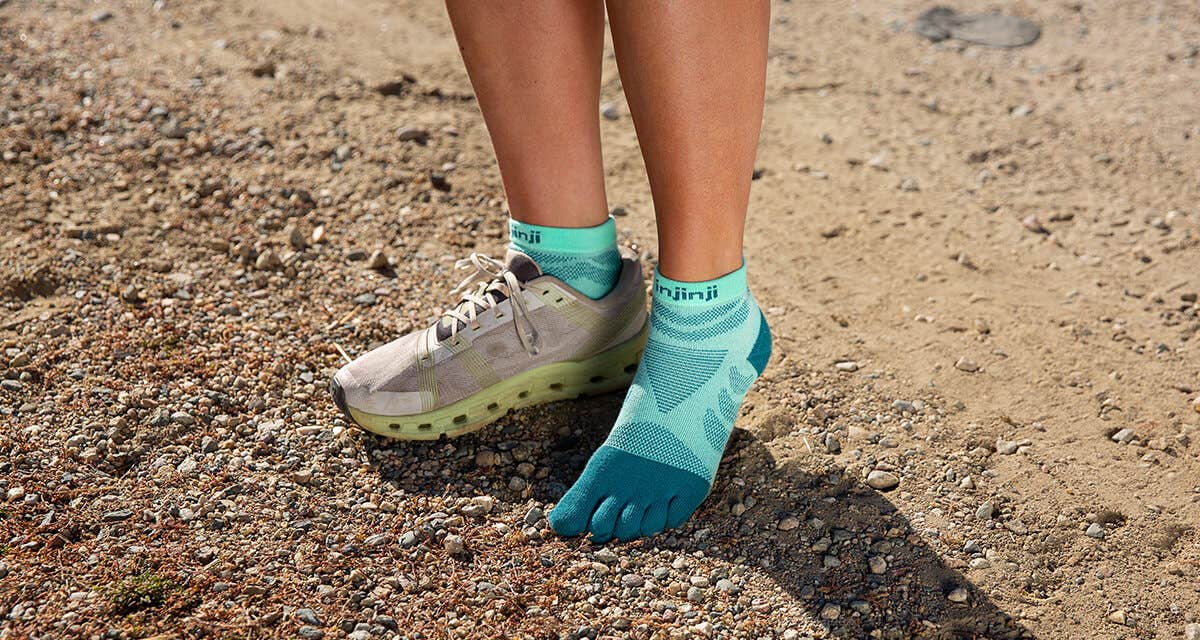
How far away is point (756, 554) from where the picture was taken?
1872 millimetres

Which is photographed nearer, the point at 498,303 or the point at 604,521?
the point at 604,521

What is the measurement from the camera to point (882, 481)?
2037 mm

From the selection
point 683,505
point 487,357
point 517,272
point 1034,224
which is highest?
point 517,272

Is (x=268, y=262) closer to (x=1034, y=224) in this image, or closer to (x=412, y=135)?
(x=412, y=135)

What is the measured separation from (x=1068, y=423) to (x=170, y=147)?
2.52 m

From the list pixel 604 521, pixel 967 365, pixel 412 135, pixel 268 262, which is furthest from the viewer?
pixel 412 135

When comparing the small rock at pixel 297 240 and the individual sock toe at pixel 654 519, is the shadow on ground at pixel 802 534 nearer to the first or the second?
the individual sock toe at pixel 654 519

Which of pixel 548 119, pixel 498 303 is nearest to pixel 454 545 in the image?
pixel 498 303

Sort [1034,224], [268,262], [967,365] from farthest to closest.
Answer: [1034,224], [268,262], [967,365]

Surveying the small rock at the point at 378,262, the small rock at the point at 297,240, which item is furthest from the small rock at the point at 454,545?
the small rock at the point at 297,240

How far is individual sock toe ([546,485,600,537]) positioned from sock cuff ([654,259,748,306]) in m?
0.38

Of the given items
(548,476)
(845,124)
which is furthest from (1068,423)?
(845,124)

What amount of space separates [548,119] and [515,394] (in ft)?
1.78

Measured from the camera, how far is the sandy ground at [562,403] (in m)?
1.79
